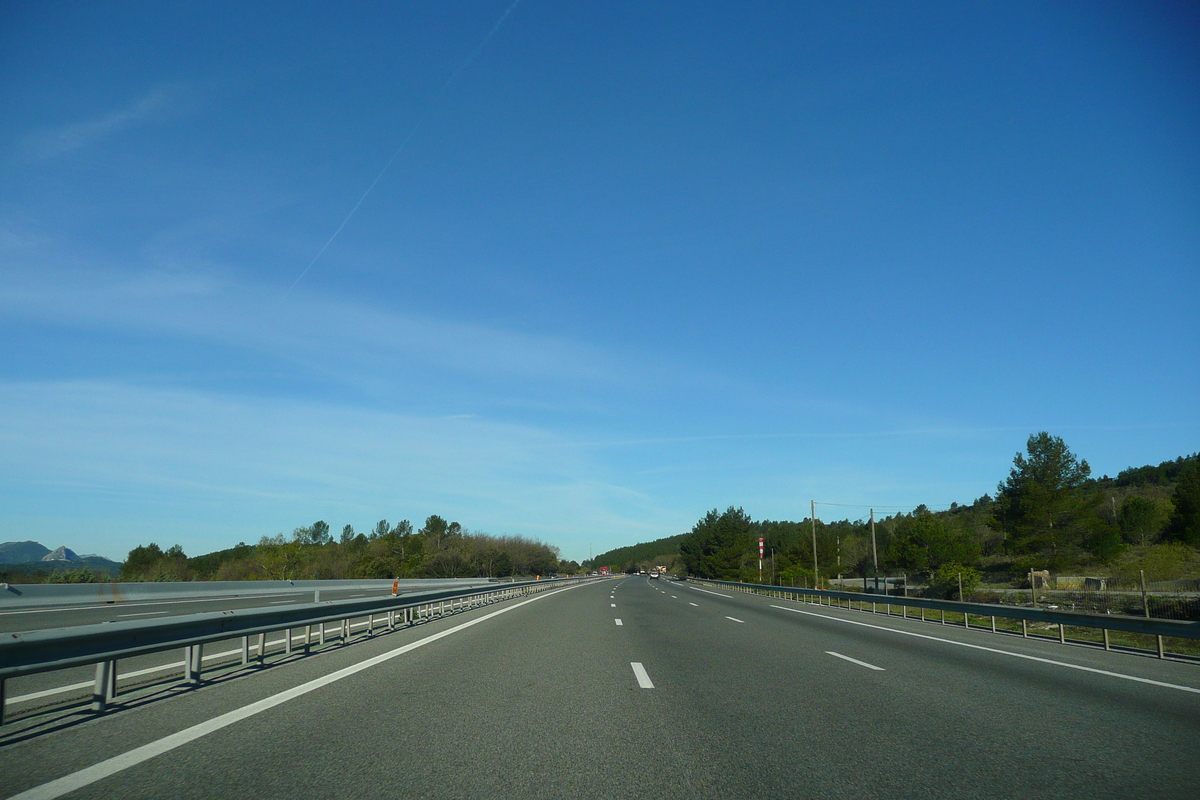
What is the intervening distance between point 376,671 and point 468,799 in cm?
613

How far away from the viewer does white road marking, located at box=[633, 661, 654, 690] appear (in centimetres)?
930

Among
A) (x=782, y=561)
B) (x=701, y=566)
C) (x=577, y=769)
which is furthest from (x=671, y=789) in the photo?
(x=701, y=566)

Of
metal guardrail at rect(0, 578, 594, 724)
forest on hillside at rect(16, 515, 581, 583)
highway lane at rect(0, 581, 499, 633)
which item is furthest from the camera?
forest on hillside at rect(16, 515, 581, 583)

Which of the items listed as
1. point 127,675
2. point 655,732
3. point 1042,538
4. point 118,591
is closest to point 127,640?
point 127,675

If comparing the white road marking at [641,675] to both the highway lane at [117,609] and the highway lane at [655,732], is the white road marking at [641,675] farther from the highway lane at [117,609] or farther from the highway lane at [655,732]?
the highway lane at [117,609]

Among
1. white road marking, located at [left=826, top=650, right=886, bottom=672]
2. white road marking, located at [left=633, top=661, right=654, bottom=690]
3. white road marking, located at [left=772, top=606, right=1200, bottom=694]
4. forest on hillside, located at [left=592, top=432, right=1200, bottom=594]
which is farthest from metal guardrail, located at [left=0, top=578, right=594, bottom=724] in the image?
forest on hillside, located at [left=592, top=432, right=1200, bottom=594]

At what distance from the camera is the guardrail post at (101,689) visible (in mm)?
7127

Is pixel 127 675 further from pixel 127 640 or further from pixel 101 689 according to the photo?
pixel 127 640

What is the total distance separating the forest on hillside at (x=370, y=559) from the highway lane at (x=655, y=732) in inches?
2297

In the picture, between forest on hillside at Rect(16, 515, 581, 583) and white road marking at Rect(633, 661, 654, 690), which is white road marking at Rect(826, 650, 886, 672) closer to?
white road marking at Rect(633, 661, 654, 690)

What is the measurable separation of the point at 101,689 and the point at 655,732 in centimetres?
528

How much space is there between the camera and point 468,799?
4.60m

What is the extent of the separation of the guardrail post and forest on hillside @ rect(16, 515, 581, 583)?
58083mm

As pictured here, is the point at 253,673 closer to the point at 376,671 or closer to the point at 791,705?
Result: the point at 376,671
